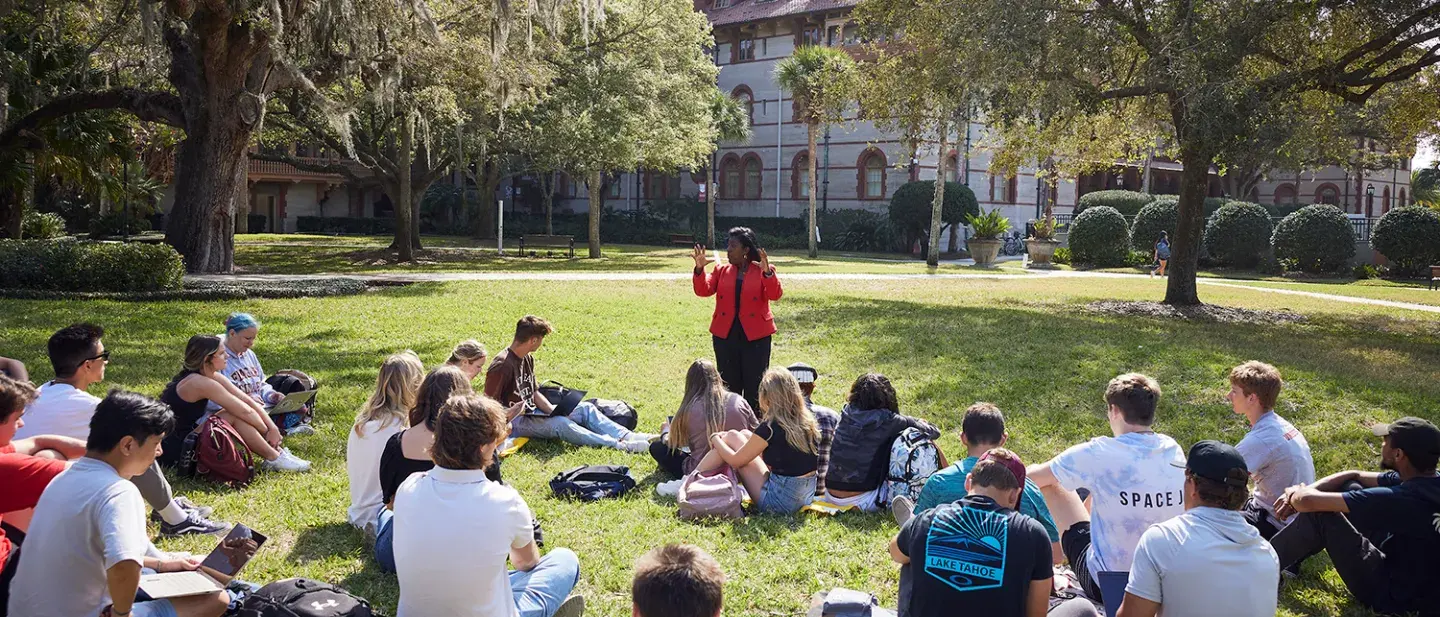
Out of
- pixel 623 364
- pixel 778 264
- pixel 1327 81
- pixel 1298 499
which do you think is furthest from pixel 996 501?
pixel 778 264

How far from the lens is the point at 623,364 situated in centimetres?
1118

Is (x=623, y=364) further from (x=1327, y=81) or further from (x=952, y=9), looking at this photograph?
(x=1327, y=81)

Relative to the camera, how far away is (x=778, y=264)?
30.8 m

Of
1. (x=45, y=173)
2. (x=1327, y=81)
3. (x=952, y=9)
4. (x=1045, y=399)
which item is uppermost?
(x=952, y=9)

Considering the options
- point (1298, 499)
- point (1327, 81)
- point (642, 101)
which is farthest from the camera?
point (642, 101)

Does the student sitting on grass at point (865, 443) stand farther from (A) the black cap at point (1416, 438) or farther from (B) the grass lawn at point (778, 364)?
(A) the black cap at point (1416, 438)

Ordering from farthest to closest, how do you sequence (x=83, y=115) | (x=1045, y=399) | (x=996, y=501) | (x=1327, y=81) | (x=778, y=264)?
(x=778, y=264), (x=83, y=115), (x=1327, y=81), (x=1045, y=399), (x=996, y=501)

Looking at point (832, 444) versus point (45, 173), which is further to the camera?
point (45, 173)

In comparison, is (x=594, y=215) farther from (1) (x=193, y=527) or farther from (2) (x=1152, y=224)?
(1) (x=193, y=527)

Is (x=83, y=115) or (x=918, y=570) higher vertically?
(x=83, y=115)

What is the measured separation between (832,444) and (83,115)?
19217 millimetres

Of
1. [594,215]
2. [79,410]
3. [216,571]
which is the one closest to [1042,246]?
[594,215]

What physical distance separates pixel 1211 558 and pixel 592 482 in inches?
154

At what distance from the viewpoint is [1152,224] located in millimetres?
31969
